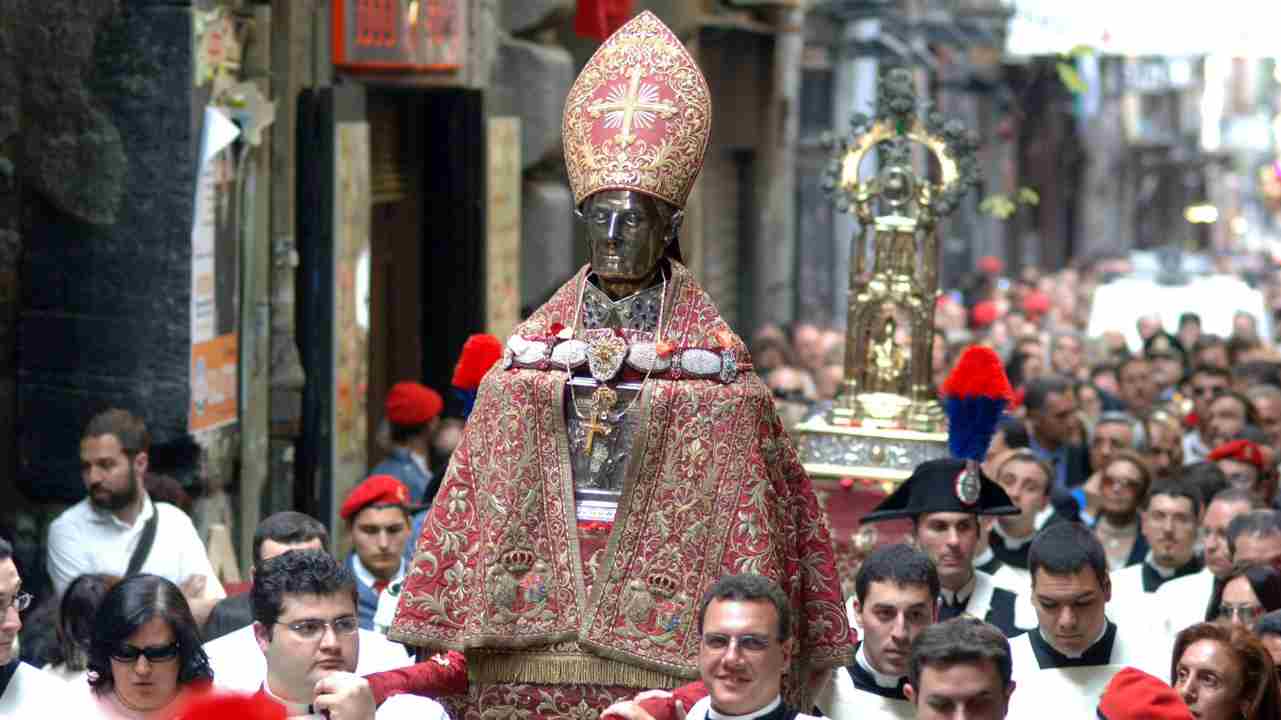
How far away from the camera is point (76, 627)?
820 cm

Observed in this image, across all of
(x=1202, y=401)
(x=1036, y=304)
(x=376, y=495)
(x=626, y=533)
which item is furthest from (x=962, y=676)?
(x=1036, y=304)

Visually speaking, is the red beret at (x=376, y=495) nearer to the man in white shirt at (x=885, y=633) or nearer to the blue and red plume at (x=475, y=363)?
the blue and red plume at (x=475, y=363)

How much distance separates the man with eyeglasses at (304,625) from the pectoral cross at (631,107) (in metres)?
1.41

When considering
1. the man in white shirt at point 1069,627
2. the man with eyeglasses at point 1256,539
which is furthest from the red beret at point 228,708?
the man with eyeglasses at point 1256,539

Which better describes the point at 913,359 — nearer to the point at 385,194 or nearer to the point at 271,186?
the point at 271,186

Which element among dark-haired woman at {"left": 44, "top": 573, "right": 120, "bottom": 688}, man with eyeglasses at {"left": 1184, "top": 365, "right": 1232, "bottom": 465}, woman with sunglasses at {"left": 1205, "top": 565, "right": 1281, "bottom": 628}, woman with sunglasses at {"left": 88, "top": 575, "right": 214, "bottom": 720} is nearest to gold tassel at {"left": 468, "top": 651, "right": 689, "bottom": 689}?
woman with sunglasses at {"left": 88, "top": 575, "right": 214, "bottom": 720}

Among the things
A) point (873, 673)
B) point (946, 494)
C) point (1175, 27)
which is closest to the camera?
point (873, 673)

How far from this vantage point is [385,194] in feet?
53.6

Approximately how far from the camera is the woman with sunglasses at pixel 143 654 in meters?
7.30

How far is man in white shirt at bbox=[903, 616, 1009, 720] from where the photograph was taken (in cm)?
625

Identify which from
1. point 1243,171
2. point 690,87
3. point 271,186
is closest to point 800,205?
point 271,186

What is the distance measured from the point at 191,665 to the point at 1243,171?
71067 mm

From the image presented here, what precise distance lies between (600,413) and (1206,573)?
3.68 m

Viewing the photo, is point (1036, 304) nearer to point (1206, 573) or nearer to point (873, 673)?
point (1206, 573)
